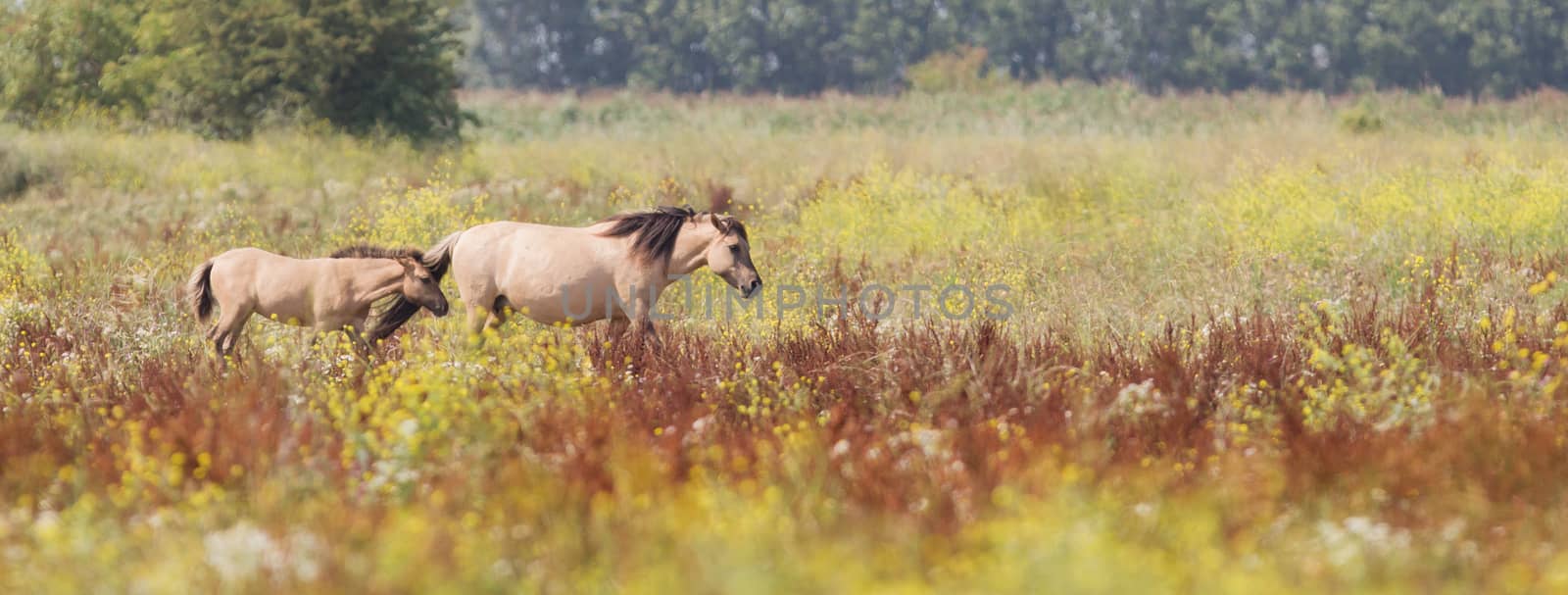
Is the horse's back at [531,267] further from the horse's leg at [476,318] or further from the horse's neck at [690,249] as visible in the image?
the horse's neck at [690,249]

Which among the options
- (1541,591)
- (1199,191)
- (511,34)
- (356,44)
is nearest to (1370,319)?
(1541,591)

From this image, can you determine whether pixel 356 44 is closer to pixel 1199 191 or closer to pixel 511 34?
pixel 1199 191

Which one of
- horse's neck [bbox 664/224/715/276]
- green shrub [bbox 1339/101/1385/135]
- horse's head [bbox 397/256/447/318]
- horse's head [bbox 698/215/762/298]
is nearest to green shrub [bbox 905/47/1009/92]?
green shrub [bbox 1339/101/1385/135]

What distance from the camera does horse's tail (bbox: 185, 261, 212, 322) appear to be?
8.86m

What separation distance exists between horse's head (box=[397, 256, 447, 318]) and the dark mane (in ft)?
0.33

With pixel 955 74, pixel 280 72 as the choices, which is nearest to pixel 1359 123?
pixel 280 72

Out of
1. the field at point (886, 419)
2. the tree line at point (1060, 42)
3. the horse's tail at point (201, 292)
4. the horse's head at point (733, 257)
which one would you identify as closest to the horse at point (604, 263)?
the horse's head at point (733, 257)

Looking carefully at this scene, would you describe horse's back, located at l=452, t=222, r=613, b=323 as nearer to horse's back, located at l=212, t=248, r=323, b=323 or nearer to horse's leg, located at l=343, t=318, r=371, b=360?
horse's leg, located at l=343, t=318, r=371, b=360

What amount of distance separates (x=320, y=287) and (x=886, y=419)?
11.9ft

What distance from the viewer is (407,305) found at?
28.1 ft

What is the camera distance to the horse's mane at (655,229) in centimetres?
788

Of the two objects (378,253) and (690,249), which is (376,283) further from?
(690,249)

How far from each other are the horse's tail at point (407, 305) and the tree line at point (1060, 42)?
4882 centimetres

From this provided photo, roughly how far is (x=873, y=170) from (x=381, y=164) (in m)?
6.36
